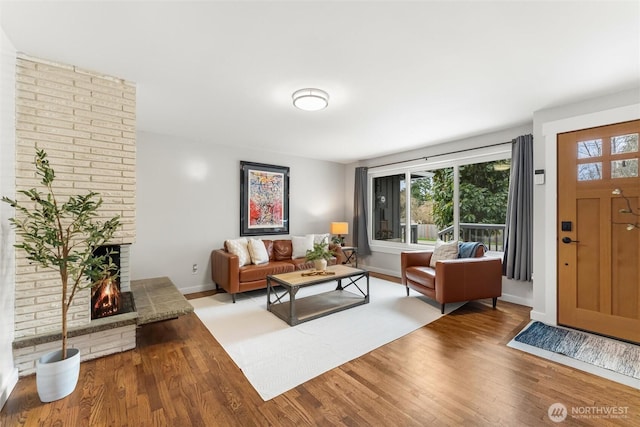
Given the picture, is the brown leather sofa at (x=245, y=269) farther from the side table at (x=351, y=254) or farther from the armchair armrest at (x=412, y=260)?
the armchair armrest at (x=412, y=260)

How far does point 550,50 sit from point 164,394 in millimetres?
3768

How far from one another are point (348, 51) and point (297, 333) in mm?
2682

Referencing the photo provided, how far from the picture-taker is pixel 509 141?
12.7 feet

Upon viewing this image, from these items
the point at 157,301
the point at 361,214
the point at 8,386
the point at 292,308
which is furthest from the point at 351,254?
the point at 8,386

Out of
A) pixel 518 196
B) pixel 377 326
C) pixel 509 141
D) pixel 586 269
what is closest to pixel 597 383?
pixel 586 269

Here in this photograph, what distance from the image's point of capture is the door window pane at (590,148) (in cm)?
279

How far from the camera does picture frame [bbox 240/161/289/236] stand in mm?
4914

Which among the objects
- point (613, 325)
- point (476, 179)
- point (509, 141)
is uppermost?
point (509, 141)

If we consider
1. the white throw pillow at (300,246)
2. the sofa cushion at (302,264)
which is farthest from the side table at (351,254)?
the sofa cushion at (302,264)

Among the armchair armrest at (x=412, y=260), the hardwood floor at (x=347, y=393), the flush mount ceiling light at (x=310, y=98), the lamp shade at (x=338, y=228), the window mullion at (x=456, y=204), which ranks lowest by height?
the hardwood floor at (x=347, y=393)

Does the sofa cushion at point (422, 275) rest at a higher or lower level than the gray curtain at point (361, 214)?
lower

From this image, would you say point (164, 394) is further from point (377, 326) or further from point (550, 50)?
point (550, 50)

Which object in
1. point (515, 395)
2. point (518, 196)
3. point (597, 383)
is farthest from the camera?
point (518, 196)

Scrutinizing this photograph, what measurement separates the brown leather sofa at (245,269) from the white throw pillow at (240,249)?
0.09m
